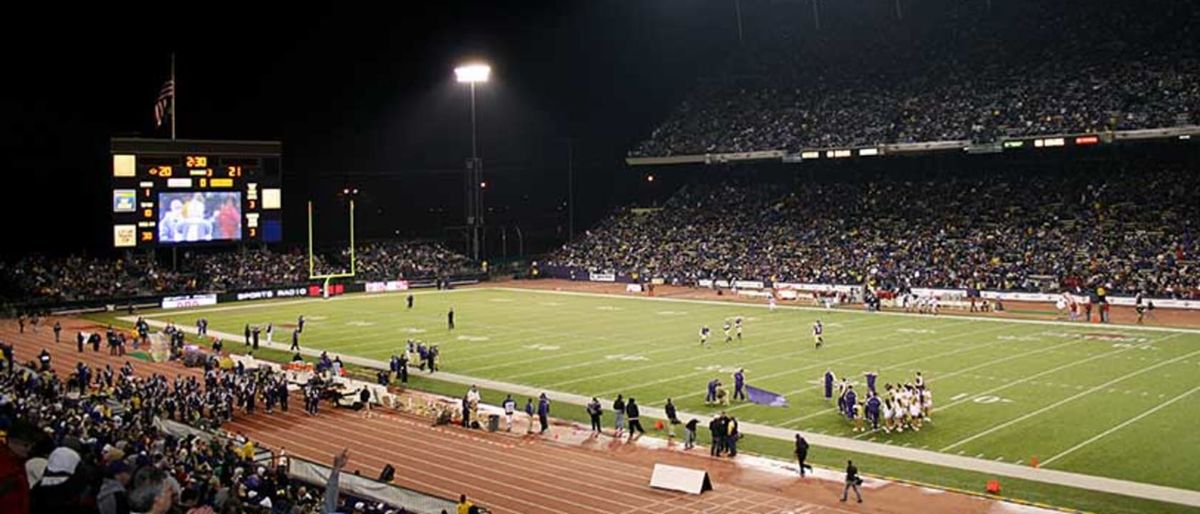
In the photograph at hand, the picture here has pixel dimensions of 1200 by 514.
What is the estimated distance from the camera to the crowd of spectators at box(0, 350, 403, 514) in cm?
509

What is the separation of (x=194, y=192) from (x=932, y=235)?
131 feet

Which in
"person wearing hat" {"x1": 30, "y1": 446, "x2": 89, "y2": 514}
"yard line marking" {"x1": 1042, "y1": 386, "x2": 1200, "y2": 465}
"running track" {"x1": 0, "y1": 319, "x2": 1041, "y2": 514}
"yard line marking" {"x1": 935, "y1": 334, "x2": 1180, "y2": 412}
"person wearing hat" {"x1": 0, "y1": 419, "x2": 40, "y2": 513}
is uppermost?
"person wearing hat" {"x1": 0, "y1": 419, "x2": 40, "y2": 513}

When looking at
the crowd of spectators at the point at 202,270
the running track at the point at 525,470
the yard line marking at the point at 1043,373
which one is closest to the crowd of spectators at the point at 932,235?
the crowd of spectators at the point at 202,270

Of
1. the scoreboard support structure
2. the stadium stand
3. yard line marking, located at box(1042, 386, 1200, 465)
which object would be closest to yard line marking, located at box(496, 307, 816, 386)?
the stadium stand

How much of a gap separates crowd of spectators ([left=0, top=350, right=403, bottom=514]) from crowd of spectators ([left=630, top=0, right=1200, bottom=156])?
4345 centimetres

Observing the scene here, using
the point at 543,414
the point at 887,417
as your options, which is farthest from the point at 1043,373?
the point at 543,414

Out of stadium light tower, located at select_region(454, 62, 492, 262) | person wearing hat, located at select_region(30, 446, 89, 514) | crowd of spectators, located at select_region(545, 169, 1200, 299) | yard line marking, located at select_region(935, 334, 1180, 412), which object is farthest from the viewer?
stadium light tower, located at select_region(454, 62, 492, 262)

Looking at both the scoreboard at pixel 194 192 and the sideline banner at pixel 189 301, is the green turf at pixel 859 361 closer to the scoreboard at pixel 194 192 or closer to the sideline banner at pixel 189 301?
the sideline banner at pixel 189 301

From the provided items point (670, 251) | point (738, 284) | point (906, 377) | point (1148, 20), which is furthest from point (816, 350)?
point (1148, 20)

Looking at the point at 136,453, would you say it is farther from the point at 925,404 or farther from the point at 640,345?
the point at 640,345

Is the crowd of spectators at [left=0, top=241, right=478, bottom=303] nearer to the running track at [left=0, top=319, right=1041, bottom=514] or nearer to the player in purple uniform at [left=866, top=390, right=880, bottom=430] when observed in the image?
the running track at [left=0, top=319, right=1041, bottom=514]

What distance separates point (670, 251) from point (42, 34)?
37081 millimetres

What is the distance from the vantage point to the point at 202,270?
59.6 metres

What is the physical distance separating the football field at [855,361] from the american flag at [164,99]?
10350mm
